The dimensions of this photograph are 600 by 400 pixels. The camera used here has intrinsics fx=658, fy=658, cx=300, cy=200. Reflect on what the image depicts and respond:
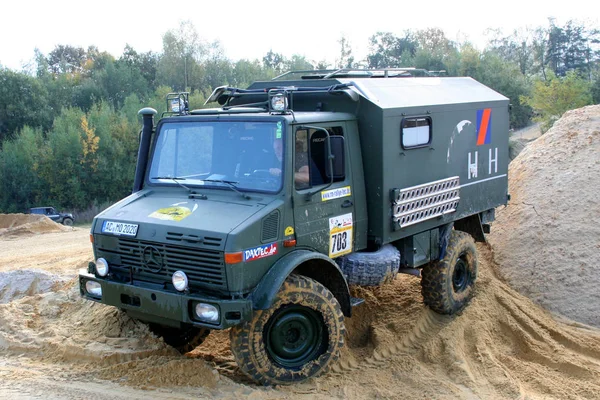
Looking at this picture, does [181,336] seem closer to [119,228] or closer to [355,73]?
[119,228]

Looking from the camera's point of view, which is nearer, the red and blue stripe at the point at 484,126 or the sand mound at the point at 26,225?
Answer: the red and blue stripe at the point at 484,126

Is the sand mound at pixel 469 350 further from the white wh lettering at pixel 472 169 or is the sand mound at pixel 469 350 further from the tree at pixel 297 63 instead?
the tree at pixel 297 63

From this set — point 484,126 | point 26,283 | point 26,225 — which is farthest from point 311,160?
point 26,225

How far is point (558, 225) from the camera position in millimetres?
9828

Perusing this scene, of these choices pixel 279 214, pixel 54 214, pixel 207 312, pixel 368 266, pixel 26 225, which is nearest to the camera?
pixel 207 312

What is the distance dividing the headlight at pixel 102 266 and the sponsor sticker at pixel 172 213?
2.15ft

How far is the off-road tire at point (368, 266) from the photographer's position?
6.77 meters

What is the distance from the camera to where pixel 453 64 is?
135ft

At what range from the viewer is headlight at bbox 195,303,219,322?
17.8 ft

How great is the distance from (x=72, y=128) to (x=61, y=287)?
20.6m

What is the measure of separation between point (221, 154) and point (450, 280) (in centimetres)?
341

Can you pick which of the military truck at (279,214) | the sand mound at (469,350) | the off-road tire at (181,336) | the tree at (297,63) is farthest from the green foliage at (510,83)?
the off-road tire at (181,336)

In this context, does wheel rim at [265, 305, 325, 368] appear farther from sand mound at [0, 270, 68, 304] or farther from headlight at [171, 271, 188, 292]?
sand mound at [0, 270, 68, 304]

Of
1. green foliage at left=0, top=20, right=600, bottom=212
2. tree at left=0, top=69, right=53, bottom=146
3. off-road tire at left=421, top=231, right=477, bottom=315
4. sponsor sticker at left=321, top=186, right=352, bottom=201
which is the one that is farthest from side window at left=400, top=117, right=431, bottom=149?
tree at left=0, top=69, right=53, bottom=146
